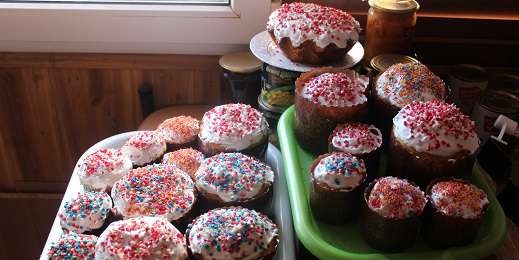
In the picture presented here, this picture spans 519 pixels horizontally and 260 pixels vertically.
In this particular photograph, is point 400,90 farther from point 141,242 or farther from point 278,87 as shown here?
point 141,242

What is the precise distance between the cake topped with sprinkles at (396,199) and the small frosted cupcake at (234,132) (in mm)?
333

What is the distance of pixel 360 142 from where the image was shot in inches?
37.3

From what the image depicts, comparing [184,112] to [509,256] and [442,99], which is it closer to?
[442,99]

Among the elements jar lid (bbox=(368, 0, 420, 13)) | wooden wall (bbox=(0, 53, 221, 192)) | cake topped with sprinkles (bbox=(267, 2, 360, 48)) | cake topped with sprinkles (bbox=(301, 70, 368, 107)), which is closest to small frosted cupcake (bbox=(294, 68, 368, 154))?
cake topped with sprinkles (bbox=(301, 70, 368, 107))

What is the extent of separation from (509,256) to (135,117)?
1.14 meters

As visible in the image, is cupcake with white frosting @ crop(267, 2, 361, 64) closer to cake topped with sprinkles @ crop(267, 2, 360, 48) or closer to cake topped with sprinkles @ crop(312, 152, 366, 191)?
cake topped with sprinkles @ crop(267, 2, 360, 48)

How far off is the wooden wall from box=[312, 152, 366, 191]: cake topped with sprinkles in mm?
746

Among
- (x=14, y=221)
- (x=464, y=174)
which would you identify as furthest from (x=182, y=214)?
(x=14, y=221)

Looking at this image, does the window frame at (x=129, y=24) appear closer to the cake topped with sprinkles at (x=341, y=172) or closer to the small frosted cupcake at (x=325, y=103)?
the small frosted cupcake at (x=325, y=103)

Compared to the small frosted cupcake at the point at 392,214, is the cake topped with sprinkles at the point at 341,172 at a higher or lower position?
higher

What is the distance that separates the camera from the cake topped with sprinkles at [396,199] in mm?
A: 833

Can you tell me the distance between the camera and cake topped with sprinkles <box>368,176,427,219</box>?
833 mm

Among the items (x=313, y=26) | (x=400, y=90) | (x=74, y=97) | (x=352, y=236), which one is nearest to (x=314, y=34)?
(x=313, y=26)

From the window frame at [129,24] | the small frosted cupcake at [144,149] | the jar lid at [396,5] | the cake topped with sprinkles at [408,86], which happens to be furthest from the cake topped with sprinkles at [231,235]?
the window frame at [129,24]
